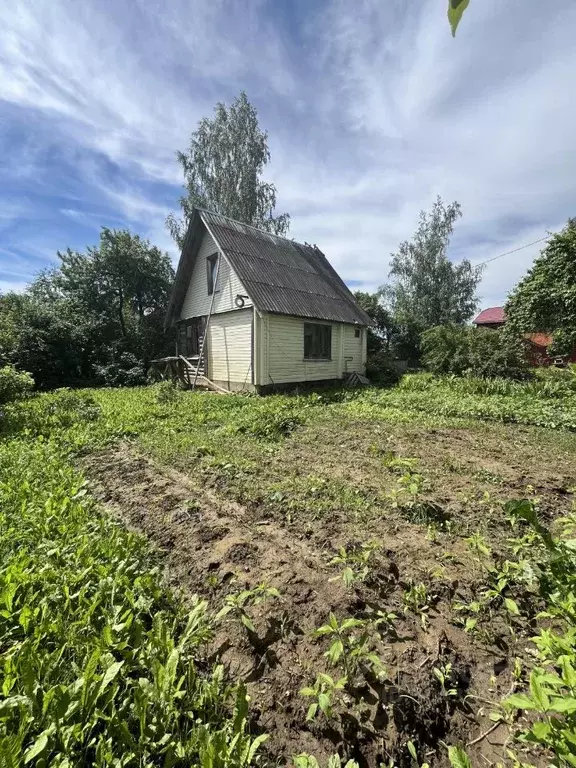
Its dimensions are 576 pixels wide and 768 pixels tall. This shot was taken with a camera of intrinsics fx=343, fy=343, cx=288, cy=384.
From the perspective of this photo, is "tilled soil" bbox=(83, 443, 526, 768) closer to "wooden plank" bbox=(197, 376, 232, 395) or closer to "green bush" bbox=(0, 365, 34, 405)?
"green bush" bbox=(0, 365, 34, 405)

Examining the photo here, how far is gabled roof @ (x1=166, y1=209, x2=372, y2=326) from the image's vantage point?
1206 cm

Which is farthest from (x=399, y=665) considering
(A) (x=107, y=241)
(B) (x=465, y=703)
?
(A) (x=107, y=241)

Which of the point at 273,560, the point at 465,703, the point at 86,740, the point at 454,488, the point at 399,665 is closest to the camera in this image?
the point at 86,740

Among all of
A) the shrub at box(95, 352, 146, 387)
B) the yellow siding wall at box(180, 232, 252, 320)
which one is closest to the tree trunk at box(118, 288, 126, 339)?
the shrub at box(95, 352, 146, 387)

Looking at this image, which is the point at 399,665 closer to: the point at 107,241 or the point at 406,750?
the point at 406,750

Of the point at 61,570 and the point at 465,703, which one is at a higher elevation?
the point at 61,570

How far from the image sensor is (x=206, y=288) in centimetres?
1395

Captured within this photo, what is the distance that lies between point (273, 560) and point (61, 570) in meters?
1.50

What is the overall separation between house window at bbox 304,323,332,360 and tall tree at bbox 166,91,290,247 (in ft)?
41.9

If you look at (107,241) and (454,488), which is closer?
(454,488)

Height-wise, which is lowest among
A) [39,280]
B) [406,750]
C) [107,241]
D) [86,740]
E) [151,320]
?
[406,750]

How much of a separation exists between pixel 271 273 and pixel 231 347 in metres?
3.23

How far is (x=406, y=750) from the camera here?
5.10ft

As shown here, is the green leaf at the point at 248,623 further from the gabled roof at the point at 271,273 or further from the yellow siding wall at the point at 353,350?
the yellow siding wall at the point at 353,350
